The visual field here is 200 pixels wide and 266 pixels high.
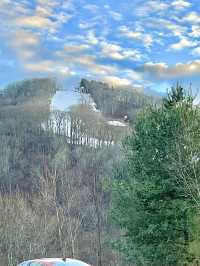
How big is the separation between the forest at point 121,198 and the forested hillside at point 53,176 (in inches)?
6.1

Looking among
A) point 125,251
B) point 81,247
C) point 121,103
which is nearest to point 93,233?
point 81,247

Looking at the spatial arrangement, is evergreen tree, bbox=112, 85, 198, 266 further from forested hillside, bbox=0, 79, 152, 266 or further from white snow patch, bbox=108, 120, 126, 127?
white snow patch, bbox=108, 120, 126, 127

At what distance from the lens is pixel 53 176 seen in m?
51.9

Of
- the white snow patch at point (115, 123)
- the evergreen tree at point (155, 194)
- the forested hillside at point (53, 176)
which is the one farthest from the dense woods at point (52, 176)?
the evergreen tree at point (155, 194)

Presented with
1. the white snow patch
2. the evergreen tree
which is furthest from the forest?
the white snow patch

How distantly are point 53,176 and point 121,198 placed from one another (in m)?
32.4

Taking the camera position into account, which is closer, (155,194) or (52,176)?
(155,194)

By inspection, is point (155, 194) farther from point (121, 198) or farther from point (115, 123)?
point (115, 123)

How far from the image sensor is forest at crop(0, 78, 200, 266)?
743 inches

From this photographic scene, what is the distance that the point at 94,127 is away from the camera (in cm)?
13600

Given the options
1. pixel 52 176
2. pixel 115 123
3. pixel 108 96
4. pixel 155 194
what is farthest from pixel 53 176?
pixel 108 96

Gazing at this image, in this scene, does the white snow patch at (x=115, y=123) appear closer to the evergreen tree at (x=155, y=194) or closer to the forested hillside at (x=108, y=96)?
the forested hillside at (x=108, y=96)

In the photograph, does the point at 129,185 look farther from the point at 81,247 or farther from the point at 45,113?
the point at 45,113

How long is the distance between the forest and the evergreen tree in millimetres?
39
